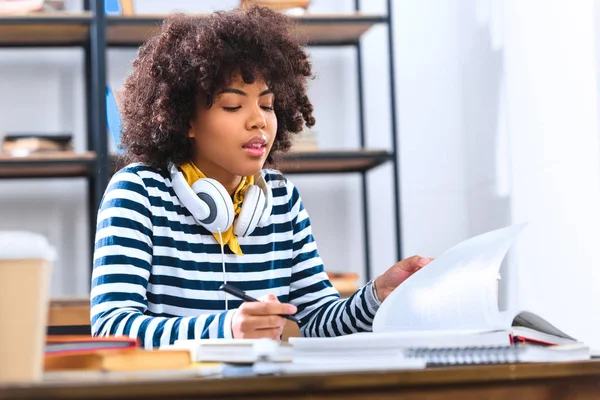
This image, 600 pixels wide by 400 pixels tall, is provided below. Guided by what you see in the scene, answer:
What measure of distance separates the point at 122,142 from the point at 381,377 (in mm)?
1074

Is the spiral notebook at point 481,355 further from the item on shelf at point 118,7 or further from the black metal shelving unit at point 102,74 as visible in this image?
the item on shelf at point 118,7

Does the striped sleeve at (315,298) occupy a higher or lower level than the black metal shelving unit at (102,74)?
lower

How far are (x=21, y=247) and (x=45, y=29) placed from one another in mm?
2095

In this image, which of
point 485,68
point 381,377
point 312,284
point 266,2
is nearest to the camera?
point 381,377

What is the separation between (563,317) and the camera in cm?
237

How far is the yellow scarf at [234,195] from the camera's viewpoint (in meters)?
1.47

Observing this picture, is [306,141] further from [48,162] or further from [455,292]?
[455,292]

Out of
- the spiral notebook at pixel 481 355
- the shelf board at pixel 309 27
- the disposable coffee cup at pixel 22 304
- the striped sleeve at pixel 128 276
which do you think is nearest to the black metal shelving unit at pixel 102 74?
the shelf board at pixel 309 27

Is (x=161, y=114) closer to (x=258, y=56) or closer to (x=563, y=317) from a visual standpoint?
(x=258, y=56)

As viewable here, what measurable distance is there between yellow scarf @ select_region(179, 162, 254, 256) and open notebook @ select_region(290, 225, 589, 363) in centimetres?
44

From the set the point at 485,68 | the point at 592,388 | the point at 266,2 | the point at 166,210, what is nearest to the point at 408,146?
the point at 485,68

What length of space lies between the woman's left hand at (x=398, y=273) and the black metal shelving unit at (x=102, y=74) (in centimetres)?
107

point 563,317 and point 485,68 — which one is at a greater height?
point 485,68

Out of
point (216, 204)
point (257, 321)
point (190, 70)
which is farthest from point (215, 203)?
point (257, 321)
